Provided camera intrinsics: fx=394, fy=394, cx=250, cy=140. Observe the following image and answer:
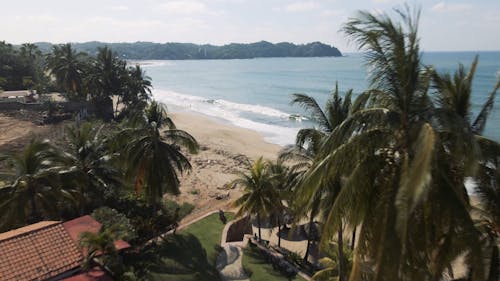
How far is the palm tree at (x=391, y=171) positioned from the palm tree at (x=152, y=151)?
443 inches

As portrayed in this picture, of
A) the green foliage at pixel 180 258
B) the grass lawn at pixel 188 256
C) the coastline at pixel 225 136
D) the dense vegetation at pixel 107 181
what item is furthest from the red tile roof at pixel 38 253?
the coastline at pixel 225 136

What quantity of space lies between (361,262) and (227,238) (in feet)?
41.6

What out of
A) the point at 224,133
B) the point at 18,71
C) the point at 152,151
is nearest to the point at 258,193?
the point at 152,151

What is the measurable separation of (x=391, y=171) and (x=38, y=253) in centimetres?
1045

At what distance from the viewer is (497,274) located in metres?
6.80

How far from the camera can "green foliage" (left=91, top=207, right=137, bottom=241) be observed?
14.7 m

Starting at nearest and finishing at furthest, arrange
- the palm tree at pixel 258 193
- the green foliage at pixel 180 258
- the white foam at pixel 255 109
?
the green foliage at pixel 180 258 < the palm tree at pixel 258 193 < the white foam at pixel 255 109

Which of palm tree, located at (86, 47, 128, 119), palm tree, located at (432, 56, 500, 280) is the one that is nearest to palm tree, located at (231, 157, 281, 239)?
palm tree, located at (432, 56, 500, 280)

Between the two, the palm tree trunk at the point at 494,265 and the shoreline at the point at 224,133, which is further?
the shoreline at the point at 224,133

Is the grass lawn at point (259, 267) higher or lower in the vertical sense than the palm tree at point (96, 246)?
lower

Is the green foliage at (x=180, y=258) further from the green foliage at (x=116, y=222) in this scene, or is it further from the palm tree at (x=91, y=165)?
the palm tree at (x=91, y=165)

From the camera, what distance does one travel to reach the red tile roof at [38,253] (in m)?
10.9

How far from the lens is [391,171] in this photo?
5875 mm

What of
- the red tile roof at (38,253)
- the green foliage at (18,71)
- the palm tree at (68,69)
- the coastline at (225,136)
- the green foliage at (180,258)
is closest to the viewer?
the red tile roof at (38,253)
